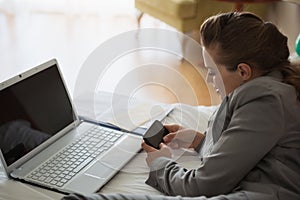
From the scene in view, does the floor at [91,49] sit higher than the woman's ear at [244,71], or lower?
lower

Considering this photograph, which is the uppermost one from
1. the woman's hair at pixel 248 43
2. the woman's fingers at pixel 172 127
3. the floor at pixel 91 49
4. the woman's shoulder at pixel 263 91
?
the woman's hair at pixel 248 43

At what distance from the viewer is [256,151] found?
44.9 inches

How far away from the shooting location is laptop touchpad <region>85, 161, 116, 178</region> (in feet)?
4.34

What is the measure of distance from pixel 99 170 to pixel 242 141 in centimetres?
42

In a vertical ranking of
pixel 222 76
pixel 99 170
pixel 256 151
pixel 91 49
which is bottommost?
pixel 91 49

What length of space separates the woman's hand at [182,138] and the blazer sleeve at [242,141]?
0.93ft

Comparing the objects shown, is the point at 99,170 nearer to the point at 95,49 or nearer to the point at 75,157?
the point at 75,157

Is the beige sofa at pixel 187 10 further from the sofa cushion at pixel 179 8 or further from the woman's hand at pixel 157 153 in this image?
the woman's hand at pixel 157 153

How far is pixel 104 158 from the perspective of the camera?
4.55 ft

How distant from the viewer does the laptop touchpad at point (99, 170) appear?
1323 mm

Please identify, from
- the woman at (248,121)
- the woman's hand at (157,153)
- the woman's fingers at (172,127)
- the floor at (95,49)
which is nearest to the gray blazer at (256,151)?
the woman at (248,121)

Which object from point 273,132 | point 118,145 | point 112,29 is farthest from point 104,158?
point 112,29

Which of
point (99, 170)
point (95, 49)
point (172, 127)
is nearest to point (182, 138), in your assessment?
point (172, 127)

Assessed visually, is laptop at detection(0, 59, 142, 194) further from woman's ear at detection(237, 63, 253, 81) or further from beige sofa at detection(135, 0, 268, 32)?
beige sofa at detection(135, 0, 268, 32)
